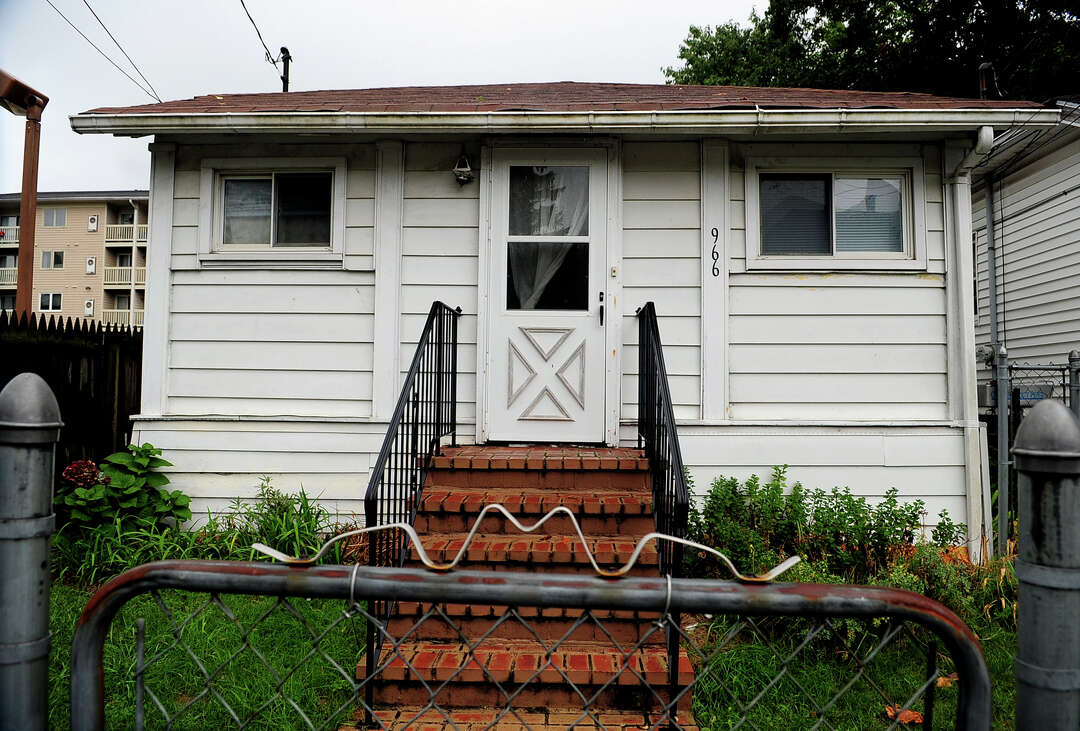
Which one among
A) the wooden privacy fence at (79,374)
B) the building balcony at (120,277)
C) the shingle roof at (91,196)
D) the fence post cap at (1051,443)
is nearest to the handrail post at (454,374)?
the wooden privacy fence at (79,374)

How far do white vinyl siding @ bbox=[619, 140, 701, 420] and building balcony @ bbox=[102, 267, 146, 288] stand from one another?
1367 inches

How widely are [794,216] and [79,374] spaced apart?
5.74 m

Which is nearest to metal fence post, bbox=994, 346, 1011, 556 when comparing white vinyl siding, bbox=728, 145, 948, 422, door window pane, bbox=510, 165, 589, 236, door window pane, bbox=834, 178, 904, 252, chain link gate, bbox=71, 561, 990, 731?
white vinyl siding, bbox=728, 145, 948, 422

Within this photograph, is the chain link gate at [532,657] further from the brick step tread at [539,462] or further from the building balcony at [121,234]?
the building balcony at [121,234]

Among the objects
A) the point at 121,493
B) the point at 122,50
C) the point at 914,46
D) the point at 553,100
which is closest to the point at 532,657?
the point at 121,493

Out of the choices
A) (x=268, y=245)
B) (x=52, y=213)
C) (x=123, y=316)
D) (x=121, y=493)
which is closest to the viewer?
(x=121, y=493)

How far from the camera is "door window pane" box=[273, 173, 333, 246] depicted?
505cm

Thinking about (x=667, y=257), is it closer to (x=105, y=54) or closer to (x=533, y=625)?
(x=533, y=625)

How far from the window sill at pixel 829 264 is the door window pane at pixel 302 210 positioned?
3288 millimetres

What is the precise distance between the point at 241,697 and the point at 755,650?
231 cm

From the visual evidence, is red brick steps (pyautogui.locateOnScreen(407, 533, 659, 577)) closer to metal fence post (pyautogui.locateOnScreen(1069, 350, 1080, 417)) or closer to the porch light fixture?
the porch light fixture

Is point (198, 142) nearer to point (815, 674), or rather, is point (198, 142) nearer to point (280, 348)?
point (280, 348)

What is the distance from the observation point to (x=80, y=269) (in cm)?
3266

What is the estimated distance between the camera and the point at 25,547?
3.13 ft
